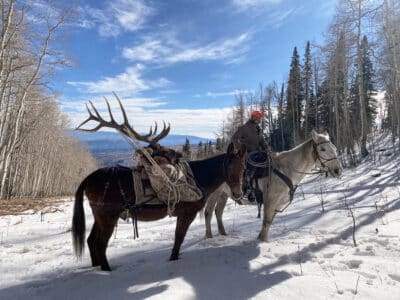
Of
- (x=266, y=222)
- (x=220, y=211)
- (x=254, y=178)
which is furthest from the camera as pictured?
(x=220, y=211)

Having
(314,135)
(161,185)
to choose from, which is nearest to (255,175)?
(314,135)

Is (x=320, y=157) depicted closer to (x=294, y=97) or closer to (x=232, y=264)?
(x=232, y=264)

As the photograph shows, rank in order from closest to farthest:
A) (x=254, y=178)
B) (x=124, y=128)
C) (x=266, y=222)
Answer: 1. (x=124, y=128)
2. (x=266, y=222)
3. (x=254, y=178)

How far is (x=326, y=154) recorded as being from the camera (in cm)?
528

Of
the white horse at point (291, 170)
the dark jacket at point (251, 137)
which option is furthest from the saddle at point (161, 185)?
the dark jacket at point (251, 137)

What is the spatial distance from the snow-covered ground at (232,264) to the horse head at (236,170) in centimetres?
105

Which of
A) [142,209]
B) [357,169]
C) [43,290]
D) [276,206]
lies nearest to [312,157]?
[276,206]

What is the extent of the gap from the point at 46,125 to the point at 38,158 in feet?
22.8

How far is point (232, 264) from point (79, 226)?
7.87 ft

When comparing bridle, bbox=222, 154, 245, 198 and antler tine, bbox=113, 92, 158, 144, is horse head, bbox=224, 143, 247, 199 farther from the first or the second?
antler tine, bbox=113, 92, 158, 144

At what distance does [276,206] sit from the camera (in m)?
5.39

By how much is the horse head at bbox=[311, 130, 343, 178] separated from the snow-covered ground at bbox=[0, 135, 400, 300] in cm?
131

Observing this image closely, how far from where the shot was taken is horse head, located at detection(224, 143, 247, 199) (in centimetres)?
447

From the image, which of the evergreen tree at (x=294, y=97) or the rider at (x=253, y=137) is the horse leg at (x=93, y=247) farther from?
the evergreen tree at (x=294, y=97)
